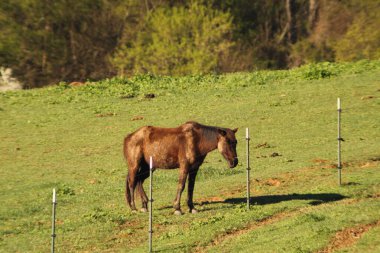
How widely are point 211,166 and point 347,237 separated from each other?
520 inches

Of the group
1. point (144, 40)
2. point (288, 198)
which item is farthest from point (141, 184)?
point (144, 40)

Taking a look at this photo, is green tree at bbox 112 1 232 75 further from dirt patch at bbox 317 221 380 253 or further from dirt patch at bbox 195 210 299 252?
dirt patch at bbox 317 221 380 253

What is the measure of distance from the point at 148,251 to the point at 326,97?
23476 mm

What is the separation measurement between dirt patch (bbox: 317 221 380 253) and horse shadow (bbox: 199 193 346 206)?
163 inches

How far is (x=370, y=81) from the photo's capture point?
48.2 meters

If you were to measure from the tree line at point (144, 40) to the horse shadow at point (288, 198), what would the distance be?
42.7 meters

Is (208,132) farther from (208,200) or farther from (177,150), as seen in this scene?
(208,200)

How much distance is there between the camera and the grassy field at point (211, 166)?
81.9 feet

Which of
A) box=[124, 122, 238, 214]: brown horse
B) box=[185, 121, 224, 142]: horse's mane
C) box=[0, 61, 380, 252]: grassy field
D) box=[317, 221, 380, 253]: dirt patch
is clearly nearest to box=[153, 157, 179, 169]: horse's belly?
box=[124, 122, 238, 214]: brown horse

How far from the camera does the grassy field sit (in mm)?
24953

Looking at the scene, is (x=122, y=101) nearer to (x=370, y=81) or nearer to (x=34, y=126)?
(x=34, y=126)

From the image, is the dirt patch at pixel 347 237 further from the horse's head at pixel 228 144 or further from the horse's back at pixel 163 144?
the horse's back at pixel 163 144

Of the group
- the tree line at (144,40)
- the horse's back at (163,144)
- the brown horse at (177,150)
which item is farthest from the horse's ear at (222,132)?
the tree line at (144,40)

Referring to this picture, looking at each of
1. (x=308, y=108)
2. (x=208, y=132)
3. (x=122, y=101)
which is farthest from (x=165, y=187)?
(x=122, y=101)
